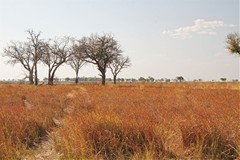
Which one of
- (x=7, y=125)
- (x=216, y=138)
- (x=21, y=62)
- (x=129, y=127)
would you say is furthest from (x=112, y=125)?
(x=21, y=62)

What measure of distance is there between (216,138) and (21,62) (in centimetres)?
5645

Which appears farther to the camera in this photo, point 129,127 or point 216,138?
point 129,127

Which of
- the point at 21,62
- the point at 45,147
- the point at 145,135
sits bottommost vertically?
the point at 45,147

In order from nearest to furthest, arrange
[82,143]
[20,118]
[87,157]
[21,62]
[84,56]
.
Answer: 1. [87,157]
2. [82,143]
3. [20,118]
4. [84,56]
5. [21,62]

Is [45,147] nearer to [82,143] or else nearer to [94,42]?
[82,143]

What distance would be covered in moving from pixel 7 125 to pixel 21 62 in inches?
2115

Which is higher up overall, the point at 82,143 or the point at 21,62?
the point at 21,62

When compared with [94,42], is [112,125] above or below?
below

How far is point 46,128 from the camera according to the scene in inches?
276

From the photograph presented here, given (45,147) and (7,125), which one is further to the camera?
(7,125)

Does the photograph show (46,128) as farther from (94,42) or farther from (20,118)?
(94,42)

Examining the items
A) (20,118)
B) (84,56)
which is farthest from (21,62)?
(20,118)

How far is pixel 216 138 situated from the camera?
195 inches

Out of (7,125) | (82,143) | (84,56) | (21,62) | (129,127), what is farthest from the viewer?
(21,62)
